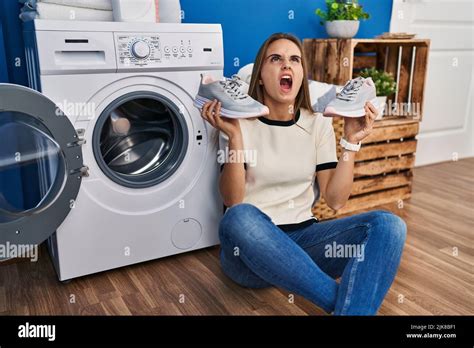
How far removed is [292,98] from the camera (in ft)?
4.38

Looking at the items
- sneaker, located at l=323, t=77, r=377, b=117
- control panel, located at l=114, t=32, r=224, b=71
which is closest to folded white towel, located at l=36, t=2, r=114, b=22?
control panel, located at l=114, t=32, r=224, b=71

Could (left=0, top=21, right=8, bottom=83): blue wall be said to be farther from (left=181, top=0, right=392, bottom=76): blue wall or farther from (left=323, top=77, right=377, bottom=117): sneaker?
(left=323, top=77, right=377, bottom=117): sneaker

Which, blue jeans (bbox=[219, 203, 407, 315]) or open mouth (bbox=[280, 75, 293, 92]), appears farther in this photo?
open mouth (bbox=[280, 75, 293, 92])

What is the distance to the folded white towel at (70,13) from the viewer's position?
1.45 metres

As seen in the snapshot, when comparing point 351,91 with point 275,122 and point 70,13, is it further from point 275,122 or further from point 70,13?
point 70,13

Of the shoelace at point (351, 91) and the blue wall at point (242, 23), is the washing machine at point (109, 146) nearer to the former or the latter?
the blue wall at point (242, 23)

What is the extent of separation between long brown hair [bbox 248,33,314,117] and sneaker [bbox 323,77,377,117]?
0.38ft

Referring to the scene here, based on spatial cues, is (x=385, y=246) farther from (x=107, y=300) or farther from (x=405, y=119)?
(x=405, y=119)

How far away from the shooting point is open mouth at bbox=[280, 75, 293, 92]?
133 centimetres

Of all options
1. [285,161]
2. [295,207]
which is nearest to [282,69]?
[285,161]

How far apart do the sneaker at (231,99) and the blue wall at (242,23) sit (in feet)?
2.67

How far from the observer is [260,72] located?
1.37m

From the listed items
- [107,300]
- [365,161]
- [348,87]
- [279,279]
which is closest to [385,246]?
[279,279]

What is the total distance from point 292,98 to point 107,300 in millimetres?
883
